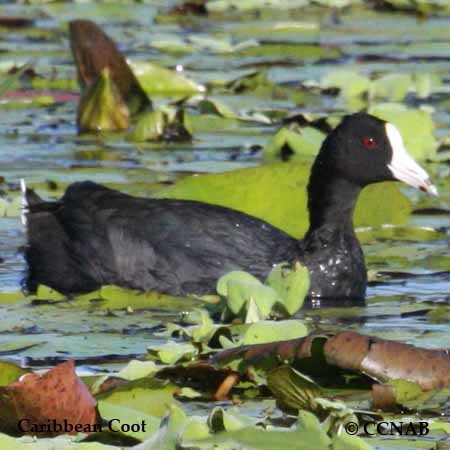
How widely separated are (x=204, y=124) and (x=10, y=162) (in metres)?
1.36

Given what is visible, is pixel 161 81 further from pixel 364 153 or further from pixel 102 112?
pixel 364 153

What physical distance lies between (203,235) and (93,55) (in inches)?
108

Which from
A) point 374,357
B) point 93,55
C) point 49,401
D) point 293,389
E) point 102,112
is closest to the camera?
point 49,401

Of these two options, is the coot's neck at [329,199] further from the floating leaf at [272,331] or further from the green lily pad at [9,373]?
the green lily pad at [9,373]

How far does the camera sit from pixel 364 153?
24.3 feet

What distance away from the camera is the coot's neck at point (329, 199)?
7.43m

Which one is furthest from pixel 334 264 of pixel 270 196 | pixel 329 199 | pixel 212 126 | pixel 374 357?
pixel 212 126

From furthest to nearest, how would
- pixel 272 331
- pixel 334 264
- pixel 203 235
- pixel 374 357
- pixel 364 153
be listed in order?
1. pixel 364 153
2. pixel 334 264
3. pixel 203 235
4. pixel 272 331
5. pixel 374 357

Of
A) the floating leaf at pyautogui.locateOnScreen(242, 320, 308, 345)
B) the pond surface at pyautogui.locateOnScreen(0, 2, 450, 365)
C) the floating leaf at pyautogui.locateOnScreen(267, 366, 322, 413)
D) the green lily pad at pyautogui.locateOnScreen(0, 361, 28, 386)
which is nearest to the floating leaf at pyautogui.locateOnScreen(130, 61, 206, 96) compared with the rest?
the pond surface at pyautogui.locateOnScreen(0, 2, 450, 365)

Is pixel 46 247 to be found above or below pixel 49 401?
below

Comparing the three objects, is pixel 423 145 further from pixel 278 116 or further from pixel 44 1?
pixel 44 1

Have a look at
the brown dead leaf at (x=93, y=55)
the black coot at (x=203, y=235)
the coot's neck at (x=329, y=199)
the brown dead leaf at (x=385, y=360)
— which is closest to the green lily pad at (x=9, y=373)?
the brown dead leaf at (x=385, y=360)

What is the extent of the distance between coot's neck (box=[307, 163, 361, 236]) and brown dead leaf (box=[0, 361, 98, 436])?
310 cm

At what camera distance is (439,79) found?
10.9 m
